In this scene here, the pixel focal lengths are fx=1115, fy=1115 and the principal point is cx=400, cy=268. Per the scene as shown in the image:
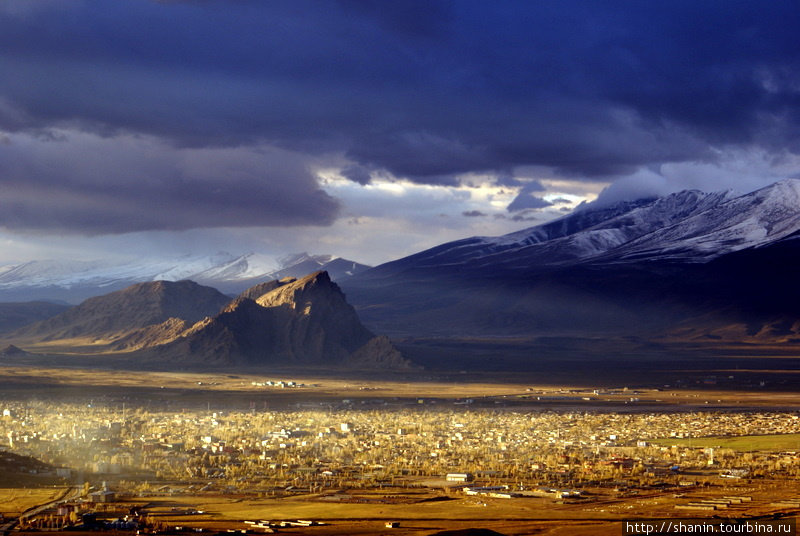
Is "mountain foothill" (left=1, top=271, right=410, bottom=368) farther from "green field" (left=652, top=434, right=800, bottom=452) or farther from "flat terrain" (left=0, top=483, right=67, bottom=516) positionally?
"flat terrain" (left=0, top=483, right=67, bottom=516)

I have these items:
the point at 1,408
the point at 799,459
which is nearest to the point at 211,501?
the point at 799,459

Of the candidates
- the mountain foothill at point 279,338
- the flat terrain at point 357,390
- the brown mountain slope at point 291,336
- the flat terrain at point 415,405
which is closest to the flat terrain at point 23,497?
the flat terrain at point 415,405

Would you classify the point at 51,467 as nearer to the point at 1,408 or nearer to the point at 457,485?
the point at 457,485

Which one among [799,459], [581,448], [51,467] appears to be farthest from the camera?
[581,448]

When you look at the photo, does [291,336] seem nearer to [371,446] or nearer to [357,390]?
[357,390]

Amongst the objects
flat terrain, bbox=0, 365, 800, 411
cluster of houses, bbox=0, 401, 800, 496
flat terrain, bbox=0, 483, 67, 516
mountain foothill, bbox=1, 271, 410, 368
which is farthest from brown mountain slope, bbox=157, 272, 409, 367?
flat terrain, bbox=0, 483, 67, 516

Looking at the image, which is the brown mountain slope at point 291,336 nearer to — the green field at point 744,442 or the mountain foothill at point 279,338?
the mountain foothill at point 279,338

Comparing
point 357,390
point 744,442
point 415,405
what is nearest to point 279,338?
point 357,390

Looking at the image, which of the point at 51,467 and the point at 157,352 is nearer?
the point at 51,467
